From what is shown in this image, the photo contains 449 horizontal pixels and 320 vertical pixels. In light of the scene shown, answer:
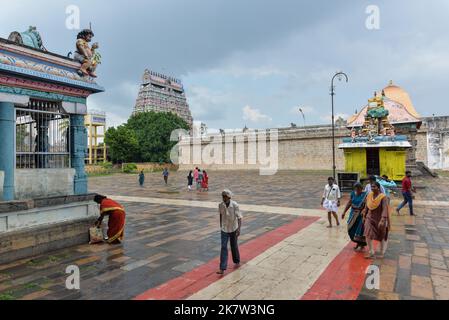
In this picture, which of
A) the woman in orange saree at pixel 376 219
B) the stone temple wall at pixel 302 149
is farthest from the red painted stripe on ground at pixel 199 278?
the stone temple wall at pixel 302 149

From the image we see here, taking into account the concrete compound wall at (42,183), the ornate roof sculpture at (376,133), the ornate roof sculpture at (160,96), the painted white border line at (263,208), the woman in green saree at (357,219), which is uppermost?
the ornate roof sculpture at (160,96)

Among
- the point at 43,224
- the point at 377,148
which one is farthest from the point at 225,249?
the point at 377,148

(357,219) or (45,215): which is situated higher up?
(45,215)

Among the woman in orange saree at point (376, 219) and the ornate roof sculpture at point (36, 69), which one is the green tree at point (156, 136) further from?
the woman in orange saree at point (376, 219)

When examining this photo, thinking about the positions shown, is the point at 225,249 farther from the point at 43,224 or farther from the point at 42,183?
the point at 42,183

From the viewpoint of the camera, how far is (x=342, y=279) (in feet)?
14.1

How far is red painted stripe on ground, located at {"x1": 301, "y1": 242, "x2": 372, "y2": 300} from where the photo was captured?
3793mm

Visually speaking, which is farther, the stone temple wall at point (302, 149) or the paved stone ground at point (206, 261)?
the stone temple wall at point (302, 149)

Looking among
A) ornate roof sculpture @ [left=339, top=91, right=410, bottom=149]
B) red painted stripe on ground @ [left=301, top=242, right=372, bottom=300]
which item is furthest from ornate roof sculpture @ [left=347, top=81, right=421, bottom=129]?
red painted stripe on ground @ [left=301, top=242, right=372, bottom=300]

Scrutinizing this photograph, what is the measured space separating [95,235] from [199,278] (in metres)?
3.14

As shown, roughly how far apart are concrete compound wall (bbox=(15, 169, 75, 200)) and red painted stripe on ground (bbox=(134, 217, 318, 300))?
3997 mm

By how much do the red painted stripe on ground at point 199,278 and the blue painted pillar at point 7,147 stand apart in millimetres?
3956

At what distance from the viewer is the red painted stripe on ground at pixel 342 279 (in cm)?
379
